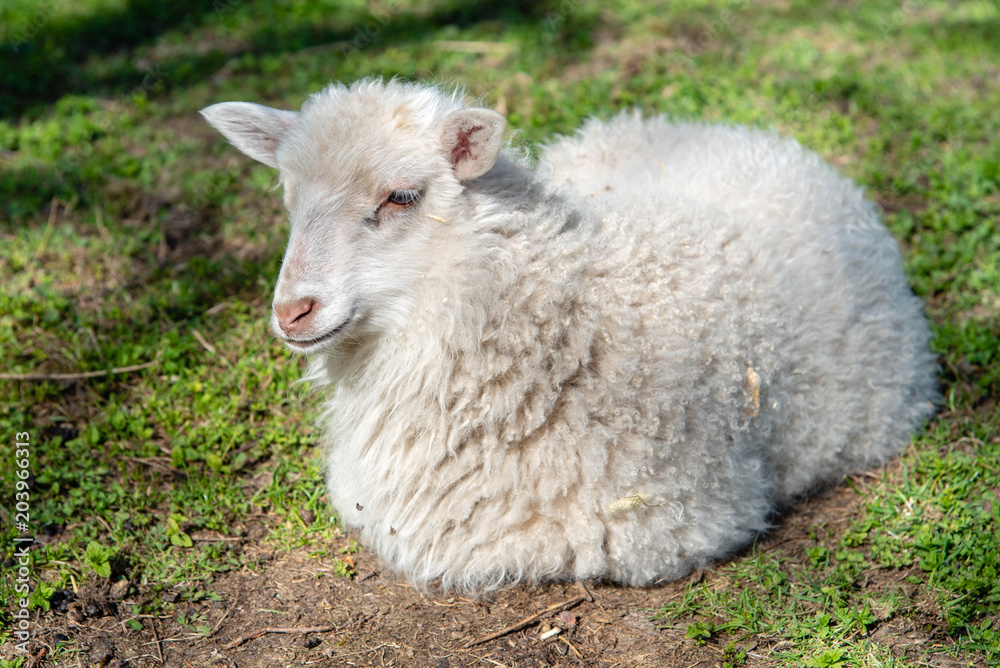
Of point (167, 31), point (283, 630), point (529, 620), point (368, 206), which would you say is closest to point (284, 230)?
point (368, 206)

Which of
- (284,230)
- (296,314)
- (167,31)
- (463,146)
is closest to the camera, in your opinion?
(296,314)

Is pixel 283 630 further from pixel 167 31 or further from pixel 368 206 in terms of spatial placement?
pixel 167 31

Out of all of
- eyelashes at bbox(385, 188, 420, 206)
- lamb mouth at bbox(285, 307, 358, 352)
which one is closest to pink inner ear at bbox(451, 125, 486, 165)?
eyelashes at bbox(385, 188, 420, 206)

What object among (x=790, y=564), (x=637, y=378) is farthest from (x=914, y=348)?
(x=637, y=378)

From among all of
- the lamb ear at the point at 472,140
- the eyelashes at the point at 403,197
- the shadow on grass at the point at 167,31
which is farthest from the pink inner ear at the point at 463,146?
the shadow on grass at the point at 167,31

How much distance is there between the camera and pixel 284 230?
512cm

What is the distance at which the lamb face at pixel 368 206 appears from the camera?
2.79 metres

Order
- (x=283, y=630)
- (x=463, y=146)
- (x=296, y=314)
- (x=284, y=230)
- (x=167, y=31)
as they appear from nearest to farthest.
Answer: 1. (x=296, y=314)
2. (x=463, y=146)
3. (x=283, y=630)
4. (x=284, y=230)
5. (x=167, y=31)

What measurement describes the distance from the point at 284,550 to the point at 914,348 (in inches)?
122

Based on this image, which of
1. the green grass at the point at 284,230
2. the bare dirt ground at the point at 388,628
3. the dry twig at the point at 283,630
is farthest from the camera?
the green grass at the point at 284,230

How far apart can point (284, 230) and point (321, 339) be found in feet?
Answer: 8.15

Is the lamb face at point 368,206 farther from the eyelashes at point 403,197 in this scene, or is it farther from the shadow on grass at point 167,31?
the shadow on grass at point 167,31

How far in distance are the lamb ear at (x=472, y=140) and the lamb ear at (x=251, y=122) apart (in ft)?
2.16

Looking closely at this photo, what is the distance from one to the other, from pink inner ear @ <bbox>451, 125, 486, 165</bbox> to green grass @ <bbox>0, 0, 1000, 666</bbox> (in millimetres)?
974
